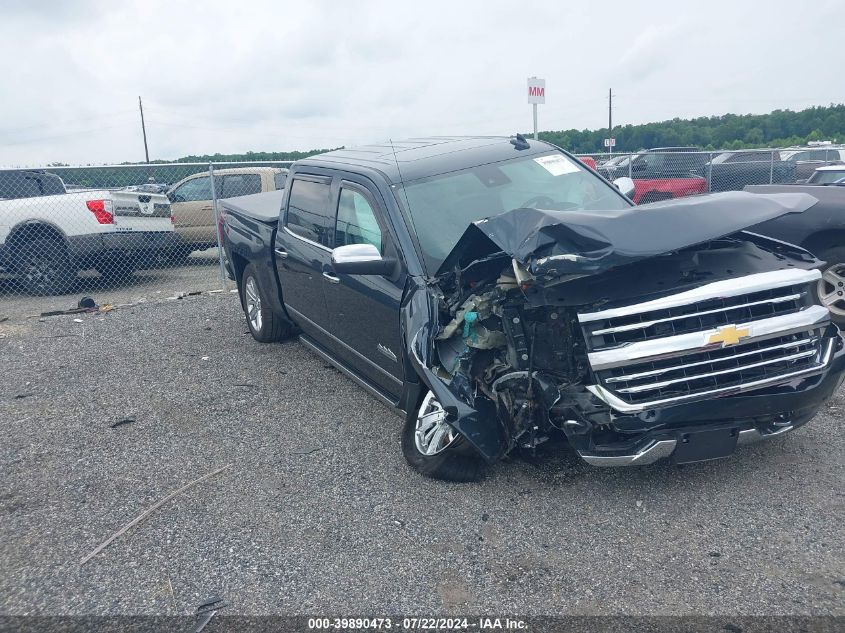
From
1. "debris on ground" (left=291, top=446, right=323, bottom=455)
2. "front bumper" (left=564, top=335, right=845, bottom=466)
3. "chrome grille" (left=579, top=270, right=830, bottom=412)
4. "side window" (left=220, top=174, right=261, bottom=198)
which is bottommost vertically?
"debris on ground" (left=291, top=446, right=323, bottom=455)

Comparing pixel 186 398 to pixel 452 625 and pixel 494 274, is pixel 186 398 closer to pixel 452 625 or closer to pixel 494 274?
pixel 494 274

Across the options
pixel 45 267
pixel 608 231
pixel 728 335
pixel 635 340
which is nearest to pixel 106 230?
pixel 45 267

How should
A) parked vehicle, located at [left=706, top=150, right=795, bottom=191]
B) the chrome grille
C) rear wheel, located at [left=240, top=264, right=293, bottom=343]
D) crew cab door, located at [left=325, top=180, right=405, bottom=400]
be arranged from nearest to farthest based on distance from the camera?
1. the chrome grille
2. crew cab door, located at [left=325, top=180, right=405, bottom=400]
3. rear wheel, located at [left=240, top=264, right=293, bottom=343]
4. parked vehicle, located at [left=706, top=150, right=795, bottom=191]

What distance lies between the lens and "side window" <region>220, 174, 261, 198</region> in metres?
12.5

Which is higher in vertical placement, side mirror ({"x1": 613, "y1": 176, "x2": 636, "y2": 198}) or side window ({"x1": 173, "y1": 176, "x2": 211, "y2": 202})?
side mirror ({"x1": 613, "y1": 176, "x2": 636, "y2": 198})

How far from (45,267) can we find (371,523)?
28.1 feet

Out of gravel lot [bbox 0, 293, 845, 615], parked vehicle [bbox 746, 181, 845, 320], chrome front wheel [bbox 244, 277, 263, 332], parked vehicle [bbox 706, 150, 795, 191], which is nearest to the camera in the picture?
gravel lot [bbox 0, 293, 845, 615]

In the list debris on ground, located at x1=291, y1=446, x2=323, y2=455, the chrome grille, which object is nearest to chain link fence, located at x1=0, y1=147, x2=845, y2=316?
debris on ground, located at x1=291, y1=446, x2=323, y2=455

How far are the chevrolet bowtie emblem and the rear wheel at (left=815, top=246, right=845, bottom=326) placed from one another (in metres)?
3.50

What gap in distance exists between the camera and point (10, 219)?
10.3 metres

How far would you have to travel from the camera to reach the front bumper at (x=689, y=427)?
139 inches

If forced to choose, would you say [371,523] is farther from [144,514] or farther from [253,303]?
[253,303]

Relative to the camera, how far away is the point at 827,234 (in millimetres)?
6480

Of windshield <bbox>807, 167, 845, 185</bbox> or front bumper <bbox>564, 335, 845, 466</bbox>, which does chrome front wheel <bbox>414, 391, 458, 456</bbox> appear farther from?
windshield <bbox>807, 167, 845, 185</bbox>
